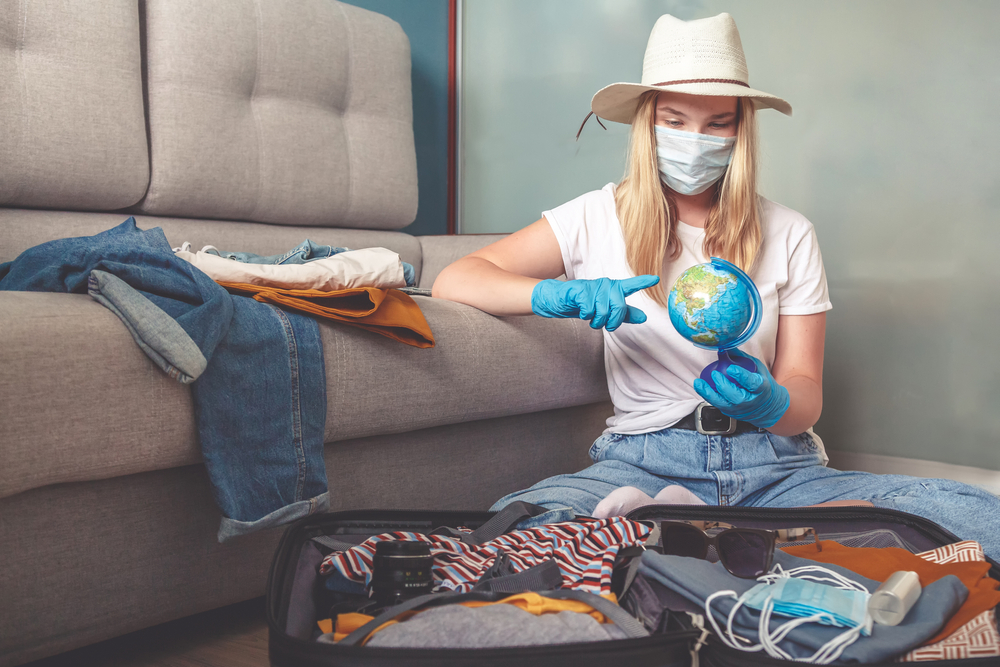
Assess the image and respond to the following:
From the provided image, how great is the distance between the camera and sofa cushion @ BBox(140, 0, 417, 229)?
5.37 ft

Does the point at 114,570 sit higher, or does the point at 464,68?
the point at 464,68

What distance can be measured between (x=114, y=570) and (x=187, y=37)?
48.2 inches

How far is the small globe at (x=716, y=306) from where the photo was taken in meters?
0.87

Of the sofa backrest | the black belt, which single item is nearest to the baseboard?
the black belt

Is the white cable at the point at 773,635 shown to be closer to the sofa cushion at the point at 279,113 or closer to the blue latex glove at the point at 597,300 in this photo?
the blue latex glove at the point at 597,300

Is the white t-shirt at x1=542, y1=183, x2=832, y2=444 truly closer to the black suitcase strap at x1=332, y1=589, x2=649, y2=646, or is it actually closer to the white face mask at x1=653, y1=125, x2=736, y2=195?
the white face mask at x1=653, y1=125, x2=736, y2=195

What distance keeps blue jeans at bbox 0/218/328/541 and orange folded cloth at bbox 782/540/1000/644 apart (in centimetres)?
61

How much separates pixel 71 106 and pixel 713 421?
1321 mm

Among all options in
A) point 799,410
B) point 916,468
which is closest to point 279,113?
point 799,410

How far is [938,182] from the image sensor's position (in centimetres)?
180

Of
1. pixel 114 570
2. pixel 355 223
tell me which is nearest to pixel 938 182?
pixel 355 223

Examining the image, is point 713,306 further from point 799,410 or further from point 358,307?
point 358,307

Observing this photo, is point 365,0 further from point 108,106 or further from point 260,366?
point 260,366

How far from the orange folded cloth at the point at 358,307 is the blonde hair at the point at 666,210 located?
361 mm
